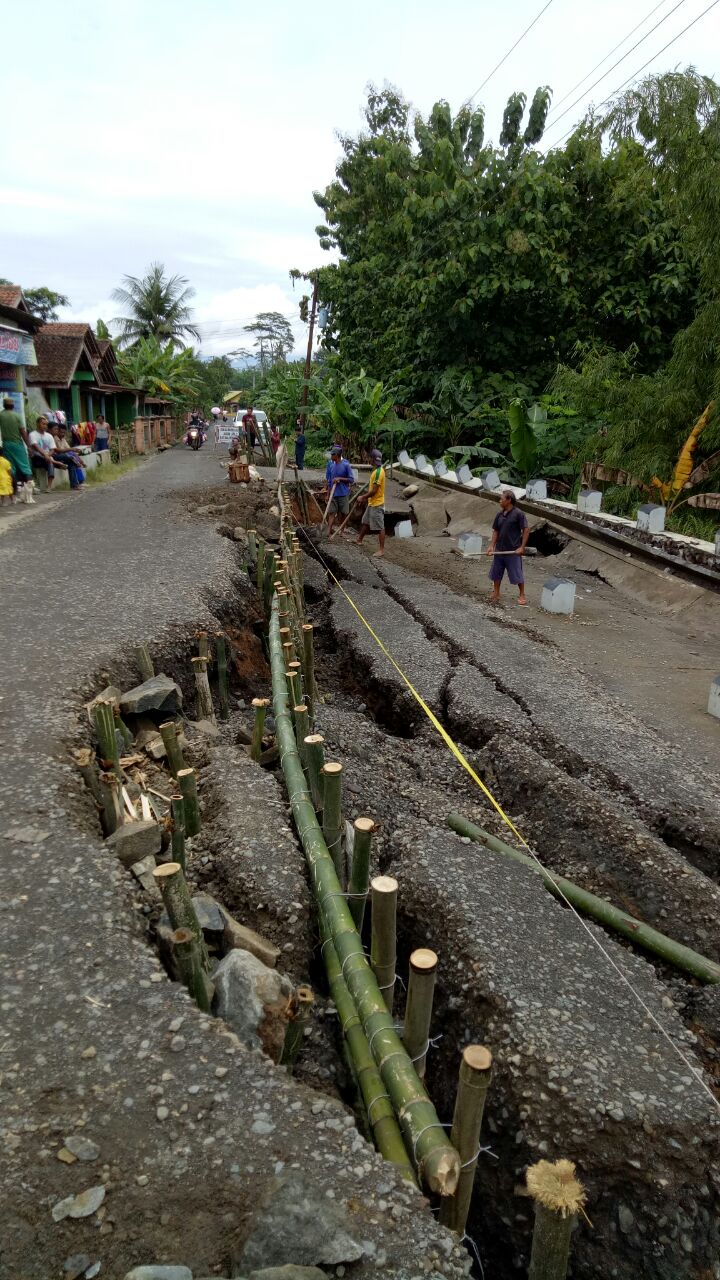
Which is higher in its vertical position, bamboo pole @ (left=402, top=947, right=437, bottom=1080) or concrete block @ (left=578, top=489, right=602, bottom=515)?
concrete block @ (left=578, top=489, right=602, bottom=515)

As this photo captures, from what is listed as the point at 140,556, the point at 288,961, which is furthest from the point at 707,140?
the point at 288,961

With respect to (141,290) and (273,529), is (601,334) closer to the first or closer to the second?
(273,529)

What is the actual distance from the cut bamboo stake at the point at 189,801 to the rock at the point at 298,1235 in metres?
1.79

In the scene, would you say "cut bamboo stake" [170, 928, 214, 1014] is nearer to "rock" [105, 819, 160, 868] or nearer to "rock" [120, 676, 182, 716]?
"rock" [105, 819, 160, 868]

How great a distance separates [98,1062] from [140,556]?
6655 mm

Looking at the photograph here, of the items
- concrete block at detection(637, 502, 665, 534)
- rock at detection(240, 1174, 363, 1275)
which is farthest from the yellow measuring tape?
concrete block at detection(637, 502, 665, 534)

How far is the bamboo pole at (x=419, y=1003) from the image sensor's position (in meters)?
2.02

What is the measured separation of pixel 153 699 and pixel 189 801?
1.37 meters

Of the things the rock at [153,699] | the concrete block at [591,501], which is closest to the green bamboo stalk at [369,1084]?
the rock at [153,699]

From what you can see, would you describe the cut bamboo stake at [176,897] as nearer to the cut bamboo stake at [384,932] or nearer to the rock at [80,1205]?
the cut bamboo stake at [384,932]

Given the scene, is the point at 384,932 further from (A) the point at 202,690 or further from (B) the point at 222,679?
(B) the point at 222,679

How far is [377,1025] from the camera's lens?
2.25 meters

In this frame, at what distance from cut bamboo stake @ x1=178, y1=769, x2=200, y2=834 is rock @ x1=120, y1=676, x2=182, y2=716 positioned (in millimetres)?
1264

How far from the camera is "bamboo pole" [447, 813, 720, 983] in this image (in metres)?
3.16
